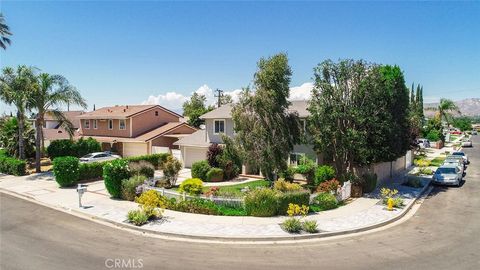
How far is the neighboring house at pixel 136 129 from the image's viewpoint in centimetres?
3706

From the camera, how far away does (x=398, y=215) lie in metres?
16.4

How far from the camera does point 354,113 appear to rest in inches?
788

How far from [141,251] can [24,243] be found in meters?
4.88

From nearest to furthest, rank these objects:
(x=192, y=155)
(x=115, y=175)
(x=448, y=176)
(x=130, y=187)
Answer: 1. (x=130, y=187)
2. (x=115, y=175)
3. (x=448, y=176)
4. (x=192, y=155)

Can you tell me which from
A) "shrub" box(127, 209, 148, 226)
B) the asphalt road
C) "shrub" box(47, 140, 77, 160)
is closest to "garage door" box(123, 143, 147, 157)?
"shrub" box(47, 140, 77, 160)

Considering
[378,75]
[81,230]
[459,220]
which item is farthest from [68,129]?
[459,220]

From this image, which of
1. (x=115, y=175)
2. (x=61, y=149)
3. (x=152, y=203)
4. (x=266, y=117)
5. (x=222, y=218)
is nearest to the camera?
(x=222, y=218)

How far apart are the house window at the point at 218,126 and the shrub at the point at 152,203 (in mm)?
13051

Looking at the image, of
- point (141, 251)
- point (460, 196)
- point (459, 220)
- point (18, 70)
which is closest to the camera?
point (141, 251)

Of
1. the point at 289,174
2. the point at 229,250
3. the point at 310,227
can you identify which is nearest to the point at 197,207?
the point at 229,250

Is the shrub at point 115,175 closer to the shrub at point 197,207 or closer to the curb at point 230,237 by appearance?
the curb at point 230,237

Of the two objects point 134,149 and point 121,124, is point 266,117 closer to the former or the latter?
point 134,149

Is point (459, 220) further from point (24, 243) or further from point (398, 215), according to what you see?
point (24, 243)

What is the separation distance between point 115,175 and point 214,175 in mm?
8275
